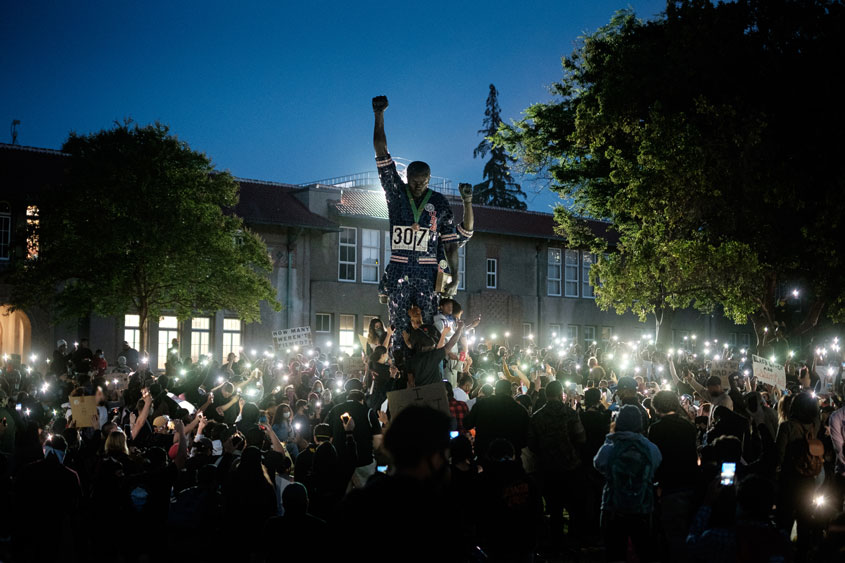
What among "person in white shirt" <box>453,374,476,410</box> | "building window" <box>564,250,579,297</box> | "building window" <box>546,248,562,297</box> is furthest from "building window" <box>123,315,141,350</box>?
"person in white shirt" <box>453,374,476,410</box>

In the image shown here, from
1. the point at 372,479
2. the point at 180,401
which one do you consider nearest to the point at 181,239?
the point at 180,401

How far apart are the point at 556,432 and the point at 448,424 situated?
5.60 meters

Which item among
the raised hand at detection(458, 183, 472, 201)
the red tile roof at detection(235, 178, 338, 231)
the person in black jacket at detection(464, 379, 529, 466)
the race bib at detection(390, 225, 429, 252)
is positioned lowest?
the person in black jacket at detection(464, 379, 529, 466)

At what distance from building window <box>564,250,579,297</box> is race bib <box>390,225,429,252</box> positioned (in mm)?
36295

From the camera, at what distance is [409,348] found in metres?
10.1

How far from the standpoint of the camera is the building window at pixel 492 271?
43000mm

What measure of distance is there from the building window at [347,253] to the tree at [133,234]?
9691mm

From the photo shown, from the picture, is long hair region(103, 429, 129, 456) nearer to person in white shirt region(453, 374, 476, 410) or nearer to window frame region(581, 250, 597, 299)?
person in white shirt region(453, 374, 476, 410)

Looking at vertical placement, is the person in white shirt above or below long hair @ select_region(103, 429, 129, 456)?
above

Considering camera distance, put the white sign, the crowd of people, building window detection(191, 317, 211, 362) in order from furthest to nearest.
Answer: building window detection(191, 317, 211, 362) → the white sign → the crowd of people

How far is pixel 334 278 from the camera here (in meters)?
38.1

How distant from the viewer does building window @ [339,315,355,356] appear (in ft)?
125

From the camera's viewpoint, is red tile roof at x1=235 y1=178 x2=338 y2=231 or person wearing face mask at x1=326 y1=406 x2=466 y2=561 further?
red tile roof at x1=235 y1=178 x2=338 y2=231

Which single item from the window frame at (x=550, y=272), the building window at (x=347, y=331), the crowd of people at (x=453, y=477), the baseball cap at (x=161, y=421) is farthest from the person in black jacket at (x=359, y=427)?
the window frame at (x=550, y=272)
